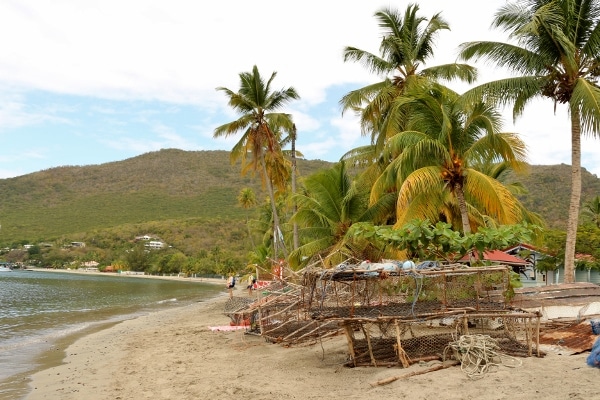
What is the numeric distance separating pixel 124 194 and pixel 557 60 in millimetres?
104053

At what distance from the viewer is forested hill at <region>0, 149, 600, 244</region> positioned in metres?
99.7

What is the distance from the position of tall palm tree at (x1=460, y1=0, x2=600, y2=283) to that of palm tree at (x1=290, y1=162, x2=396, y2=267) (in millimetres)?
6562

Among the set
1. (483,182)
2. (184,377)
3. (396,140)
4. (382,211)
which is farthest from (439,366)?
(382,211)

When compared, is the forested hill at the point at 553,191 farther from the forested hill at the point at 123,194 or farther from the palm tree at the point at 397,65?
the forested hill at the point at 123,194

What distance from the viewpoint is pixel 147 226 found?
3684 inches

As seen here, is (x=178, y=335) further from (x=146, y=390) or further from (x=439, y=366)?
(x=439, y=366)

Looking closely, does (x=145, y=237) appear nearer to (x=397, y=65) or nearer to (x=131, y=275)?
(x=131, y=275)

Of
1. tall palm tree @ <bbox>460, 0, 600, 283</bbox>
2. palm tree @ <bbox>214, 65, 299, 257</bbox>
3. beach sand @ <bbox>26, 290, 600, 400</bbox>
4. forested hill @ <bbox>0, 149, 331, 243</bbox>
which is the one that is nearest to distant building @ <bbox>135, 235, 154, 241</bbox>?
forested hill @ <bbox>0, 149, 331, 243</bbox>

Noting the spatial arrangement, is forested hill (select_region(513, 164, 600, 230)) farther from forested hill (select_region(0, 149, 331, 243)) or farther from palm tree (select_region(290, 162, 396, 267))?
forested hill (select_region(0, 149, 331, 243))

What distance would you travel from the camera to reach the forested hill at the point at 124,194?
327 feet

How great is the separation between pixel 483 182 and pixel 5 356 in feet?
48.1

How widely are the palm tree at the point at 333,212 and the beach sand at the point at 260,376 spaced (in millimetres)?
5130

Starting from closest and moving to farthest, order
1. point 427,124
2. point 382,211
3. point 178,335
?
point 427,124
point 178,335
point 382,211

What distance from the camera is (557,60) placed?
1391cm
